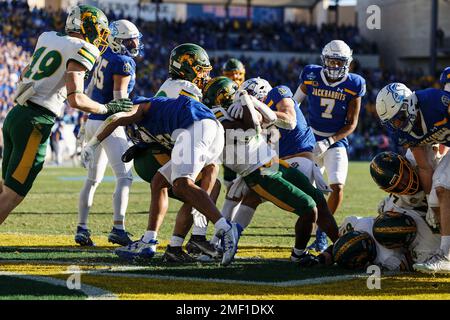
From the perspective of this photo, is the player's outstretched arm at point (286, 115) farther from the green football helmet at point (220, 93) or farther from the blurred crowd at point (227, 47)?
the blurred crowd at point (227, 47)

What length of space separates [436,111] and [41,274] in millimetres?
2935

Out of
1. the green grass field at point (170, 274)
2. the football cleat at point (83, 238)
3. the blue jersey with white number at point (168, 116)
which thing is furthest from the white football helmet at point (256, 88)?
the football cleat at point (83, 238)

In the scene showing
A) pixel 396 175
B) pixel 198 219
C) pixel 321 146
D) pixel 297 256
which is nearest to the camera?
pixel 396 175

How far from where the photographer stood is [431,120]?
5.59 meters

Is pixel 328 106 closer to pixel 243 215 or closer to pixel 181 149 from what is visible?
pixel 243 215

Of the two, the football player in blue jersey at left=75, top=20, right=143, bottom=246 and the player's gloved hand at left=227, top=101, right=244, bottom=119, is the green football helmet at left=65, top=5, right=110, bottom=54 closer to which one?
the football player in blue jersey at left=75, top=20, right=143, bottom=246

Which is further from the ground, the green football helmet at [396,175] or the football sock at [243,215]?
the green football helmet at [396,175]

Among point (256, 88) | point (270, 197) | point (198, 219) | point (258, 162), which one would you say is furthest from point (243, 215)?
point (256, 88)

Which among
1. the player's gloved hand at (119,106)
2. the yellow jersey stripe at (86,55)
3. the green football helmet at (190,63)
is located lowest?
the player's gloved hand at (119,106)

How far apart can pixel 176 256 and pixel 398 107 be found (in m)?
1.96

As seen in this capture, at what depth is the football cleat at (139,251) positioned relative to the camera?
5.80m

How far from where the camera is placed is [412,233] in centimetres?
570

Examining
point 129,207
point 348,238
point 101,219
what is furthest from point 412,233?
point 129,207

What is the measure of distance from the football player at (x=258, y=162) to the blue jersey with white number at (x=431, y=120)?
906 millimetres
